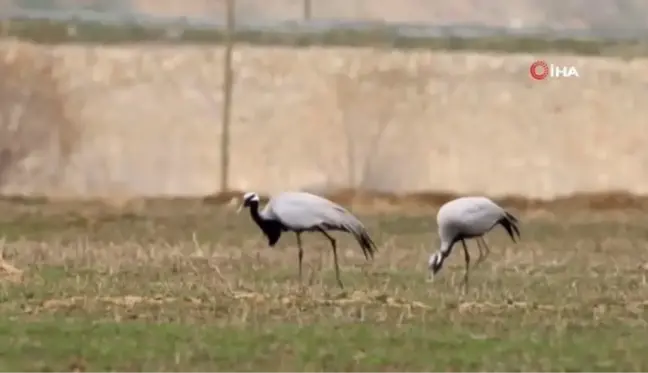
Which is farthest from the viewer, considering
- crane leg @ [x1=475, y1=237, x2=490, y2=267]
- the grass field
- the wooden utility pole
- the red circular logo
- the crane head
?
the red circular logo

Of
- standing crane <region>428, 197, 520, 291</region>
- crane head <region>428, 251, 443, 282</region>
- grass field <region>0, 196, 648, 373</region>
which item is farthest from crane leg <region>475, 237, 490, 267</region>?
standing crane <region>428, 197, 520, 291</region>

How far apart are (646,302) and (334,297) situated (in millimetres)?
1534

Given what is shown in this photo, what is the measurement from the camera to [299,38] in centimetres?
1447

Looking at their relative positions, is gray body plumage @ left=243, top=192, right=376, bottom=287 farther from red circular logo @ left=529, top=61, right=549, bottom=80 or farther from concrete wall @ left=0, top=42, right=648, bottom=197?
red circular logo @ left=529, top=61, right=549, bottom=80

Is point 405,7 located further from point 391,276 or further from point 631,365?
point 631,365

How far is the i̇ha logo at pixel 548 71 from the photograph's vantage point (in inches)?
556

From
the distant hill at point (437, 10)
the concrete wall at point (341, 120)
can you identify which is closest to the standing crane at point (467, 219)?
the concrete wall at point (341, 120)

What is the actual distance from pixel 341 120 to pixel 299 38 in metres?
1.06

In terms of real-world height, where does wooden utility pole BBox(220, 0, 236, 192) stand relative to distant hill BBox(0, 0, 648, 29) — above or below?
below

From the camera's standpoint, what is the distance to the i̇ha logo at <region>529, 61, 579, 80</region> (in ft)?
46.4

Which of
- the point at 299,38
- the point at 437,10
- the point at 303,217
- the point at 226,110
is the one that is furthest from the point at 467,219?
the point at 437,10

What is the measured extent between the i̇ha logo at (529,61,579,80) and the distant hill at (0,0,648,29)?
88 centimetres

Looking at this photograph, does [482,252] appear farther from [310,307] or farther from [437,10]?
[437,10]

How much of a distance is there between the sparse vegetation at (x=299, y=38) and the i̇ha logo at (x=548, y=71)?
9.5 inches
